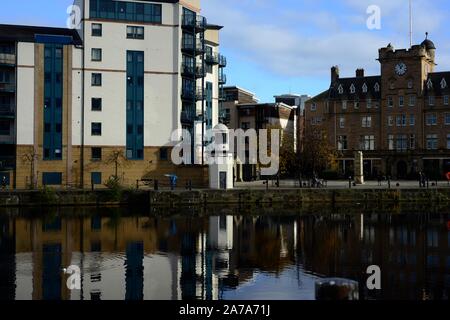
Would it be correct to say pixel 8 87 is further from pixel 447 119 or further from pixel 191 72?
pixel 447 119

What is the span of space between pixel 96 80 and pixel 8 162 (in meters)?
12.6

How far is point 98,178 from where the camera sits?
65.1 metres

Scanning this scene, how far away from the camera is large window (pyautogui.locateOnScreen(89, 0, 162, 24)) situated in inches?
2562

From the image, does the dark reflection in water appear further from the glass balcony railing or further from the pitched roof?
the pitched roof

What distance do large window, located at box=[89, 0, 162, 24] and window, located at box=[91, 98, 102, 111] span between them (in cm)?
887

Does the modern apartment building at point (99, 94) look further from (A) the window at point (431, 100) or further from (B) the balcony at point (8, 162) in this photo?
(A) the window at point (431, 100)

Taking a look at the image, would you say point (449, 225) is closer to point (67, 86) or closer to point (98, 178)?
point (98, 178)

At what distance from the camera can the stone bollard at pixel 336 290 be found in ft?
45.8

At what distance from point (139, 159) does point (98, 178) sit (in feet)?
16.0

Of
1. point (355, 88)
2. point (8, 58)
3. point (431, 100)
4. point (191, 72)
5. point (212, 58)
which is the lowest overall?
Result: point (431, 100)

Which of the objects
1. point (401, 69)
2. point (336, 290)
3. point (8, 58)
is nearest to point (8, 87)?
point (8, 58)

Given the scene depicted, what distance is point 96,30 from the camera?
6512 cm

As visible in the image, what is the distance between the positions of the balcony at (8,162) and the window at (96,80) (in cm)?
1153
